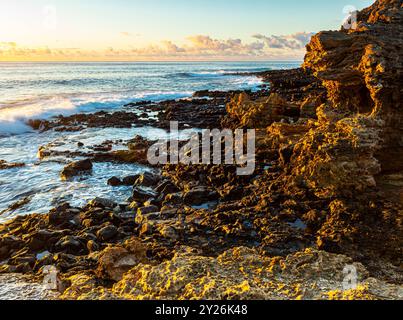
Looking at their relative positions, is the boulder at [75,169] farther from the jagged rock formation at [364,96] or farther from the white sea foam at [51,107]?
the white sea foam at [51,107]

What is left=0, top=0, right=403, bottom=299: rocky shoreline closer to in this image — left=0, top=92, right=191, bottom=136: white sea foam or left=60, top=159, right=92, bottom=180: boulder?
left=60, top=159, right=92, bottom=180: boulder

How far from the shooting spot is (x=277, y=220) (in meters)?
7.96

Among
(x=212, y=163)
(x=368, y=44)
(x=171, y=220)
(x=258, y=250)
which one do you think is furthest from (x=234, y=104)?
(x=258, y=250)

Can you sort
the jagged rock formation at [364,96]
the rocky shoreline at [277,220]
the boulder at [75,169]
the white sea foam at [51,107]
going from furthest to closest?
the white sea foam at [51,107], the boulder at [75,169], the jagged rock formation at [364,96], the rocky shoreline at [277,220]

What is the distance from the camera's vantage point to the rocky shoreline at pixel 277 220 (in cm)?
575

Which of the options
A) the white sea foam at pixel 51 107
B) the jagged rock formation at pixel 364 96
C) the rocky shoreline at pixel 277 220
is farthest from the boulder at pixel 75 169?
the white sea foam at pixel 51 107

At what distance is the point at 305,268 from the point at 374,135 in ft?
12.8

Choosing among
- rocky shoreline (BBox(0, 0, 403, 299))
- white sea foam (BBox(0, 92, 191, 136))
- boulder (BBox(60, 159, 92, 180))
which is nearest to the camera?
rocky shoreline (BBox(0, 0, 403, 299))

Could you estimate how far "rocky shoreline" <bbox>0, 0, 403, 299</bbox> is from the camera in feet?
18.9

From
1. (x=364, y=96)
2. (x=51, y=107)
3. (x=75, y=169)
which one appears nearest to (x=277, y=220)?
(x=364, y=96)

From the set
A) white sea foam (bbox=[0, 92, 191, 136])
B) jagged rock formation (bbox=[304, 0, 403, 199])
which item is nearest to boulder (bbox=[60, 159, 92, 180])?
jagged rock formation (bbox=[304, 0, 403, 199])

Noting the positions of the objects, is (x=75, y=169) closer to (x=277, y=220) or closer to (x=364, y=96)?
(x=277, y=220)

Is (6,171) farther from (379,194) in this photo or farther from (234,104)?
(379,194)

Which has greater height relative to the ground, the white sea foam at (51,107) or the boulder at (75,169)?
the white sea foam at (51,107)
